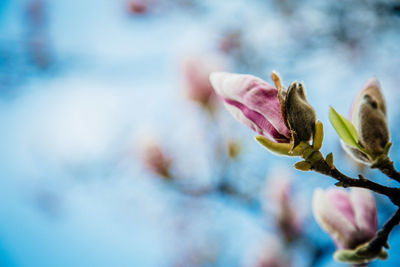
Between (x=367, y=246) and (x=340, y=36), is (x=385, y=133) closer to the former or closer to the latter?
(x=367, y=246)

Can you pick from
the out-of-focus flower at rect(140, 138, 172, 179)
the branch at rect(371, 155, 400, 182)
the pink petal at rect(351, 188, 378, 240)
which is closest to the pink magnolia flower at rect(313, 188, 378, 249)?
the pink petal at rect(351, 188, 378, 240)

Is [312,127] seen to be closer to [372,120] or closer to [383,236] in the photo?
[372,120]

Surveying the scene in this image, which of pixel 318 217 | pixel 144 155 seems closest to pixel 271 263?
pixel 144 155

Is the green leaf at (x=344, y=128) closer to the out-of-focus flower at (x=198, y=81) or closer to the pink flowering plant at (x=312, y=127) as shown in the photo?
the pink flowering plant at (x=312, y=127)

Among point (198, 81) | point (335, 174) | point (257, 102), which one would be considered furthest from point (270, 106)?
point (198, 81)

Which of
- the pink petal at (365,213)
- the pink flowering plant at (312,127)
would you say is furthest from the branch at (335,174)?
the pink petal at (365,213)

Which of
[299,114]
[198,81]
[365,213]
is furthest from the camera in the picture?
[198,81]
